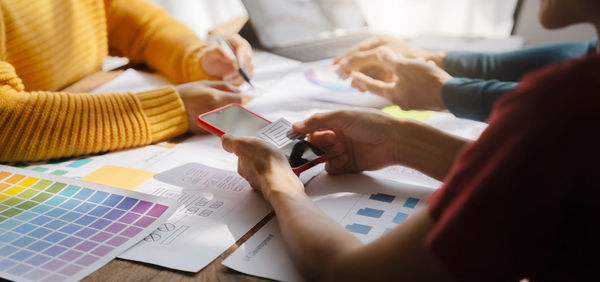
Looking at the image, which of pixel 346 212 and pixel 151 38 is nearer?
pixel 346 212

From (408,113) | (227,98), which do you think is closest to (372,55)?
(408,113)

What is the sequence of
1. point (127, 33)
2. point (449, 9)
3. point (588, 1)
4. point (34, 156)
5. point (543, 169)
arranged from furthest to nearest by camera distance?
point (449, 9) < point (127, 33) < point (34, 156) < point (588, 1) < point (543, 169)

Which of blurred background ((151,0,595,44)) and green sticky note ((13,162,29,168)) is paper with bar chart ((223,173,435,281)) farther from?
blurred background ((151,0,595,44))

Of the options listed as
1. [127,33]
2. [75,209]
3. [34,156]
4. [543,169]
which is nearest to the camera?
[543,169]

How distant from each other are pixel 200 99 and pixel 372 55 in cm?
39

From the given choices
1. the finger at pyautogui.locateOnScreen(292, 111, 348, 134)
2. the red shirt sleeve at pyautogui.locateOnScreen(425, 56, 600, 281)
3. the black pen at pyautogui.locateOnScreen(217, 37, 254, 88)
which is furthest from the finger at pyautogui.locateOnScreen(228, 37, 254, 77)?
the red shirt sleeve at pyautogui.locateOnScreen(425, 56, 600, 281)

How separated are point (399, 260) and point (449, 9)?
1568 mm

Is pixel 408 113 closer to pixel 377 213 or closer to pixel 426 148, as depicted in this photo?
pixel 426 148

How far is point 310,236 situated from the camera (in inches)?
15.5

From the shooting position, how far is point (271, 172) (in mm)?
504

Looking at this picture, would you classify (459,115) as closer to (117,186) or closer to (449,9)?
(117,186)

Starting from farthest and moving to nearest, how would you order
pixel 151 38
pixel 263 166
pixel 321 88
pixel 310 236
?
1. pixel 151 38
2. pixel 321 88
3. pixel 263 166
4. pixel 310 236

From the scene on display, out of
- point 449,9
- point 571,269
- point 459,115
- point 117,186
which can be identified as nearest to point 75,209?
point 117,186

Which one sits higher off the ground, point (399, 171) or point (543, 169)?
point (543, 169)
